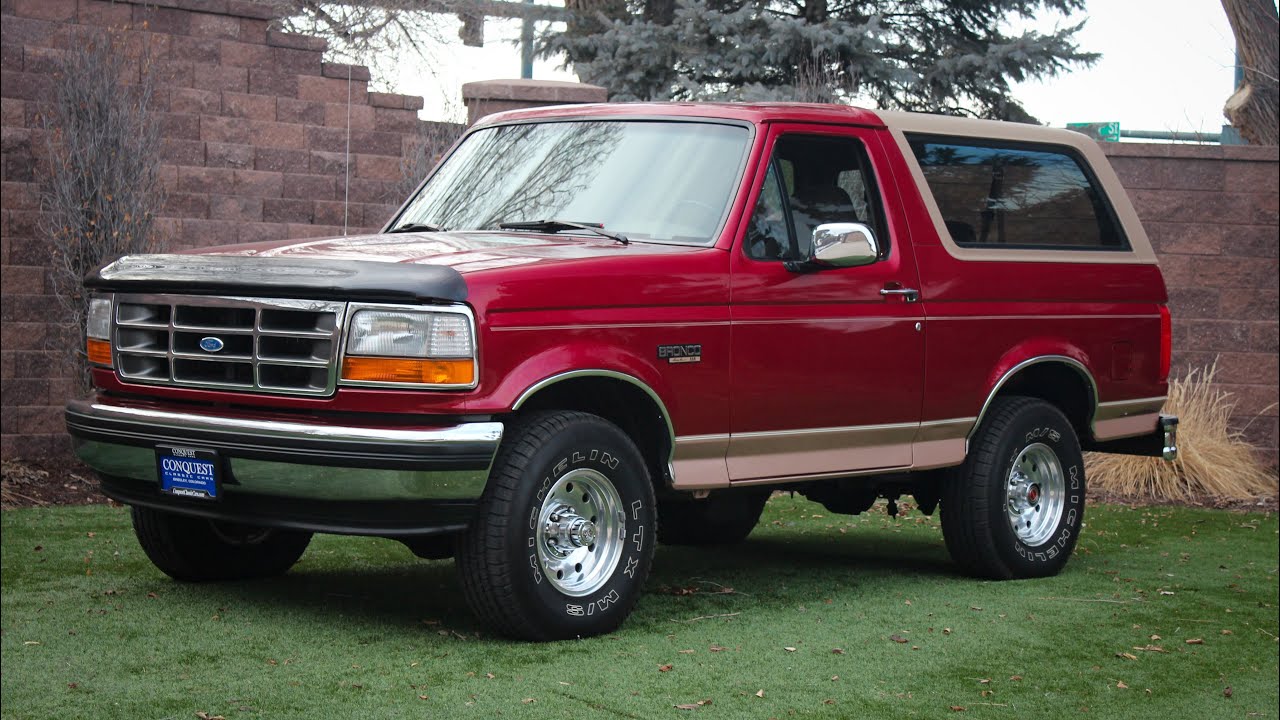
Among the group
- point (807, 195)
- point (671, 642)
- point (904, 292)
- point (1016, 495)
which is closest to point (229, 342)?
point (671, 642)

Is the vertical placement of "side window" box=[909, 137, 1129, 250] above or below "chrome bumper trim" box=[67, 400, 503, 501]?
above

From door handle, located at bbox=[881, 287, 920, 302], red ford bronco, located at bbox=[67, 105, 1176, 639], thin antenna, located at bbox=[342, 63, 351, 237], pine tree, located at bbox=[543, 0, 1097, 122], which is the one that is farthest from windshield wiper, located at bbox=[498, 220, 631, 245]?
pine tree, located at bbox=[543, 0, 1097, 122]

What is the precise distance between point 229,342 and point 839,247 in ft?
8.26

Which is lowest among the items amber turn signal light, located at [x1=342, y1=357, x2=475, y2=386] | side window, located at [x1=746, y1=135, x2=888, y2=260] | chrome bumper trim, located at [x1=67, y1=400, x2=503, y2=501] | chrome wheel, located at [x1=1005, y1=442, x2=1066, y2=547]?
chrome wheel, located at [x1=1005, y1=442, x2=1066, y2=547]

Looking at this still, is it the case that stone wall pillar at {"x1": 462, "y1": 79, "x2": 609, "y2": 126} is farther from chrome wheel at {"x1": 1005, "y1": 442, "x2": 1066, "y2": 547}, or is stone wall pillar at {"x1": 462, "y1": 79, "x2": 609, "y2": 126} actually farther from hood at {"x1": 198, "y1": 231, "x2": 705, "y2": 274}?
hood at {"x1": 198, "y1": 231, "x2": 705, "y2": 274}

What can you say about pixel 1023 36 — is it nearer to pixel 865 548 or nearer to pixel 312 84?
pixel 312 84

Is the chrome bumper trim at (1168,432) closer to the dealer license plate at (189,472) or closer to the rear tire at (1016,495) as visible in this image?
the rear tire at (1016,495)

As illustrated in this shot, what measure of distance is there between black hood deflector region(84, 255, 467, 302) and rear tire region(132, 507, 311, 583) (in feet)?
3.78

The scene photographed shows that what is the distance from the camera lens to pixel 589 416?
6125 millimetres

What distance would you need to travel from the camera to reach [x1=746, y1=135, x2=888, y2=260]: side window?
22.6 ft

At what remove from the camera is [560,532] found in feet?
20.0

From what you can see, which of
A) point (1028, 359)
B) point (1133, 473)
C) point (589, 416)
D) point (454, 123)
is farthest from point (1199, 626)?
point (454, 123)

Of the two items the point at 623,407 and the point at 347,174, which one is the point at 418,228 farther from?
the point at 347,174

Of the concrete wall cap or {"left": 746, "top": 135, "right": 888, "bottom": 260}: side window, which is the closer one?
{"left": 746, "top": 135, "right": 888, "bottom": 260}: side window
